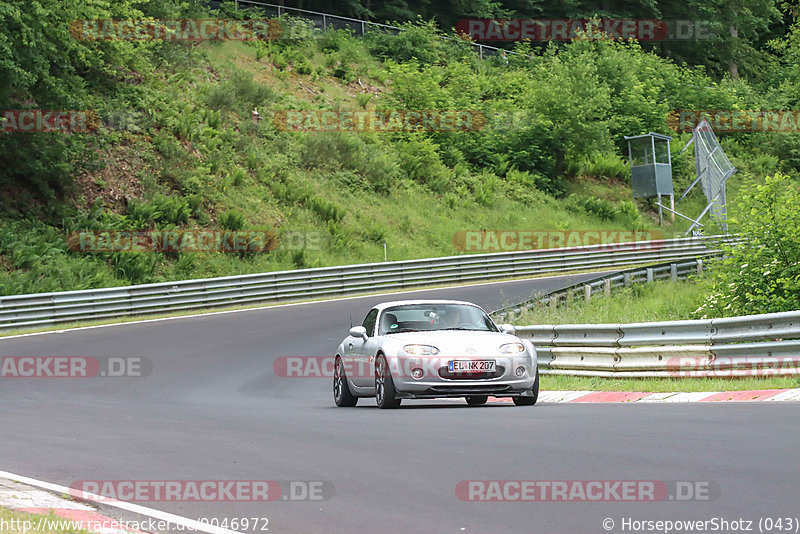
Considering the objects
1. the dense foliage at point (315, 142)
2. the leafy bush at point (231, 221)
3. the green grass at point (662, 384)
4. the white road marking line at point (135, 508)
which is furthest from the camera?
the leafy bush at point (231, 221)

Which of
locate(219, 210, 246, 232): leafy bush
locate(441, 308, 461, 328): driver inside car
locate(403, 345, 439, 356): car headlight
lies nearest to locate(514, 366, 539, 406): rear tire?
locate(441, 308, 461, 328): driver inside car

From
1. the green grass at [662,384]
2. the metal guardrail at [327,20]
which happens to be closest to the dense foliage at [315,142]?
the metal guardrail at [327,20]

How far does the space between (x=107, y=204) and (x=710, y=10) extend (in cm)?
5533

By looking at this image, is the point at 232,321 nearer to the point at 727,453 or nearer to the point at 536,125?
the point at 727,453

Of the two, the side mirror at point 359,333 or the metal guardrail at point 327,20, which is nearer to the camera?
the side mirror at point 359,333

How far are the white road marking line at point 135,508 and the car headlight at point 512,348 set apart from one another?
6266 mm

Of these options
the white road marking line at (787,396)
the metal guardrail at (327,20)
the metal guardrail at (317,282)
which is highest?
the metal guardrail at (327,20)

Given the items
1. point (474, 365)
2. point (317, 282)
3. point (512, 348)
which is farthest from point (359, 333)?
point (317, 282)

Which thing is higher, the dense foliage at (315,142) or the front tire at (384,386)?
the dense foliage at (315,142)

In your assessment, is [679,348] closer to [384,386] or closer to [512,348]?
[512,348]

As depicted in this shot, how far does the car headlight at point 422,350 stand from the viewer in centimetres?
1237

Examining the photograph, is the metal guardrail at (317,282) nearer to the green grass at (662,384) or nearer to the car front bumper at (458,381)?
the green grass at (662,384)

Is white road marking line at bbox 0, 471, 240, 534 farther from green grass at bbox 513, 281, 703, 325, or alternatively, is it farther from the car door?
green grass at bbox 513, 281, 703, 325

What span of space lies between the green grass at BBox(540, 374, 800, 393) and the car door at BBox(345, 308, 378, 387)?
3.33 meters
